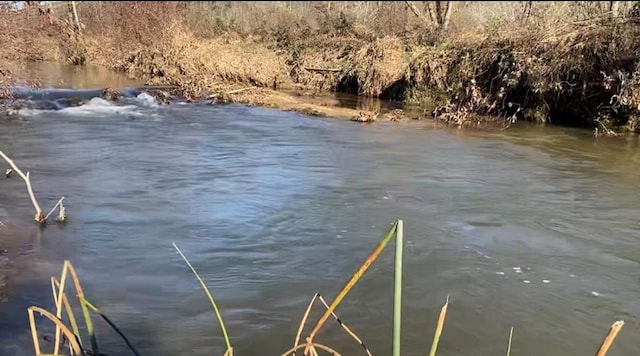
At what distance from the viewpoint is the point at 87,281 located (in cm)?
589

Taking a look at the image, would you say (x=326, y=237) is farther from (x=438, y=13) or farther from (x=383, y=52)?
(x=438, y=13)

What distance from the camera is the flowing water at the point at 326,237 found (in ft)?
17.0

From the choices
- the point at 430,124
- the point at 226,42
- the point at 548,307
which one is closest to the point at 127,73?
the point at 226,42

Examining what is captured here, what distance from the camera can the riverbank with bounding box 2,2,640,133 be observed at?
1564cm

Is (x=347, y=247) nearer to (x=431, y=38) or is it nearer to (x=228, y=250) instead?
(x=228, y=250)

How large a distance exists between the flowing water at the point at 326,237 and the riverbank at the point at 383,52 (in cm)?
288

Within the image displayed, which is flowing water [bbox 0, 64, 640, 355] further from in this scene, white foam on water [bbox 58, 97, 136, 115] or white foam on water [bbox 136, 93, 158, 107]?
white foam on water [bbox 136, 93, 158, 107]

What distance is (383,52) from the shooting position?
2250 cm

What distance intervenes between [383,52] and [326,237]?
16.1 metres

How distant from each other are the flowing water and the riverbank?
2.88 m

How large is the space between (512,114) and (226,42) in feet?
40.3

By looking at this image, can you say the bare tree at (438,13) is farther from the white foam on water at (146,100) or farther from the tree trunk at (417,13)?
the white foam on water at (146,100)

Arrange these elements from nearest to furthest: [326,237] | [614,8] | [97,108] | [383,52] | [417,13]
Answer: [326,237]
[614,8]
[97,108]
[383,52]
[417,13]

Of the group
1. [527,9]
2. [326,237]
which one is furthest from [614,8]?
[326,237]
